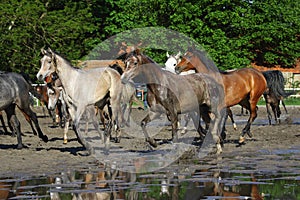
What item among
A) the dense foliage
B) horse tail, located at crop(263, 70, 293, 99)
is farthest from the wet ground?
the dense foliage

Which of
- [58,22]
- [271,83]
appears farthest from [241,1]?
[271,83]

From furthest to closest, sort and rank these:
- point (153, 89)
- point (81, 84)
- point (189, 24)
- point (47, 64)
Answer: point (189, 24) < point (81, 84) < point (47, 64) < point (153, 89)

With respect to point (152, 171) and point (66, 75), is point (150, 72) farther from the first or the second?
point (152, 171)

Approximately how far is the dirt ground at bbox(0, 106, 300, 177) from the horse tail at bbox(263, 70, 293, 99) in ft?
3.80

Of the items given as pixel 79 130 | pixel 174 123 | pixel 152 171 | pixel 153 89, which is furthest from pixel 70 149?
pixel 152 171

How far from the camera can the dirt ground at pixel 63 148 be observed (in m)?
14.1

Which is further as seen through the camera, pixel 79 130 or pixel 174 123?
pixel 79 130

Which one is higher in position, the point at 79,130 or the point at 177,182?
the point at 79,130

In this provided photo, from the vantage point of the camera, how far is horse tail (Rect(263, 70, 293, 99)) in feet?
83.0

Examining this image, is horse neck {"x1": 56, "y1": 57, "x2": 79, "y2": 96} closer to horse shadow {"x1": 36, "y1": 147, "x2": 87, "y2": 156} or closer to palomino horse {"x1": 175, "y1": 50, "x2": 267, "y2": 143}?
horse shadow {"x1": 36, "y1": 147, "x2": 87, "y2": 156}

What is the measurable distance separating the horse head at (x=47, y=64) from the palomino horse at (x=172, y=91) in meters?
1.99

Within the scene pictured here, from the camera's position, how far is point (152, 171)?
12.6m

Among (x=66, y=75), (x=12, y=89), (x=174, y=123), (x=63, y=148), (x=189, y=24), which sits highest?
(x=189, y=24)

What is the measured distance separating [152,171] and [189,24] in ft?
151
